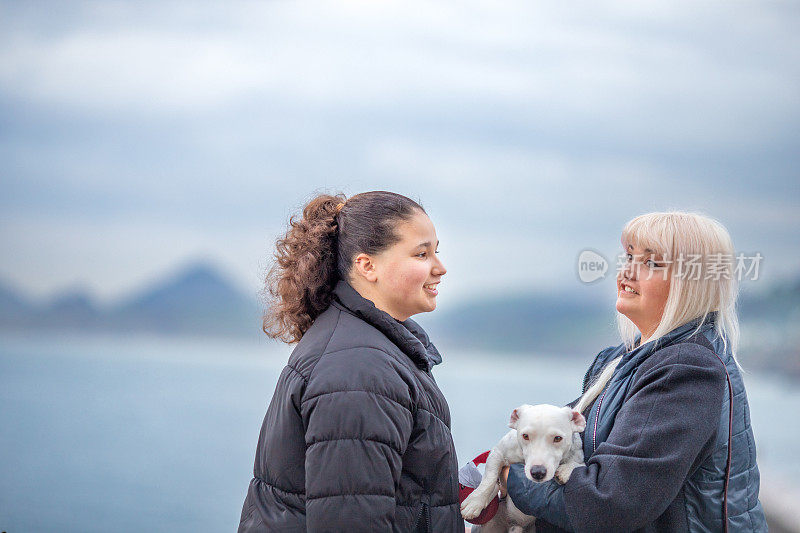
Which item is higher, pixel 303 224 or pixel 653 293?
pixel 303 224

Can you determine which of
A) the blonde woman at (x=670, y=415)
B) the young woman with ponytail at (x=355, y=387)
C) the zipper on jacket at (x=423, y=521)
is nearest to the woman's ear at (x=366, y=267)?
the young woman with ponytail at (x=355, y=387)

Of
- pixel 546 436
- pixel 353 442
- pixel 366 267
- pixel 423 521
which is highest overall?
pixel 366 267

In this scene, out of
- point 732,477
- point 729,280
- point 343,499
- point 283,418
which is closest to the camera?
point 343,499

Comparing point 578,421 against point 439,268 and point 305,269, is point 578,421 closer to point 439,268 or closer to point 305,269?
point 439,268

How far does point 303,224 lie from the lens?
1.79 meters

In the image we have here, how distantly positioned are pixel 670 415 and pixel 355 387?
691 millimetres

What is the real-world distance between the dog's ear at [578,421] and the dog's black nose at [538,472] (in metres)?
0.14

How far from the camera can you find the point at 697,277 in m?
1.75

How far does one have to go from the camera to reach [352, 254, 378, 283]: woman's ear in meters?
1.69

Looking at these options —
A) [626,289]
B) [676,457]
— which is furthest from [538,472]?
[626,289]

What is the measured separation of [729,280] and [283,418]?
42.9 inches

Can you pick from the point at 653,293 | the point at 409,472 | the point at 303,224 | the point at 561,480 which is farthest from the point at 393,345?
the point at 653,293

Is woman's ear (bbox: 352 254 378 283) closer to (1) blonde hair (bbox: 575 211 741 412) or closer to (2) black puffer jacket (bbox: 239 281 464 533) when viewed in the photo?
(2) black puffer jacket (bbox: 239 281 464 533)

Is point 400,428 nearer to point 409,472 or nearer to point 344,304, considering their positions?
point 409,472
